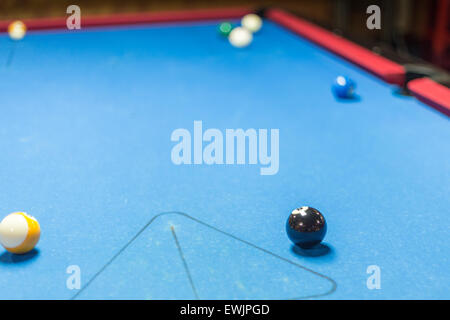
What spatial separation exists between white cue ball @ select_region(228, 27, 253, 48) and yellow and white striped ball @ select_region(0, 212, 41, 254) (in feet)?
8.10

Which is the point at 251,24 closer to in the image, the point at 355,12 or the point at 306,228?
the point at 306,228

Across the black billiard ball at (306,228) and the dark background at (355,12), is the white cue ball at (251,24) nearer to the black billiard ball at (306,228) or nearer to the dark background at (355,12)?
the dark background at (355,12)

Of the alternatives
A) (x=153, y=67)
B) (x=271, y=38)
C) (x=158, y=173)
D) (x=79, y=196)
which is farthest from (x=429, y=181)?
(x=271, y=38)

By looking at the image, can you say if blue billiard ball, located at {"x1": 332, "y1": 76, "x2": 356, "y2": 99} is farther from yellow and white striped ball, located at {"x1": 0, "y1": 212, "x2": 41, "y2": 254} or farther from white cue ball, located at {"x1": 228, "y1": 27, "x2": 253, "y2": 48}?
yellow and white striped ball, located at {"x1": 0, "y1": 212, "x2": 41, "y2": 254}

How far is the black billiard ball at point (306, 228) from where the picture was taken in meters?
1.45

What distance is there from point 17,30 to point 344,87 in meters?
2.47

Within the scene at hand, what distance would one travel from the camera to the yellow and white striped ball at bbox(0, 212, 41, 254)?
1457mm

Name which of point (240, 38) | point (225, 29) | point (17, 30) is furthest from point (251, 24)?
point (17, 30)

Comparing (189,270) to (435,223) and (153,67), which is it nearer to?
(435,223)

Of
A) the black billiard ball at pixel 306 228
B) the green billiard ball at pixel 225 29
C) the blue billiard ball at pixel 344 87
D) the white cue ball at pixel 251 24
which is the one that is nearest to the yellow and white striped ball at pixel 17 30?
the green billiard ball at pixel 225 29

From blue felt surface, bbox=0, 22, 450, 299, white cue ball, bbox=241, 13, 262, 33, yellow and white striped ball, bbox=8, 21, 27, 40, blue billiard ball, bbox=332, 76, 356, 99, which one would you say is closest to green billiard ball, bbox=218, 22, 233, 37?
white cue ball, bbox=241, 13, 262, 33

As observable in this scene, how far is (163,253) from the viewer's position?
1.46 metres

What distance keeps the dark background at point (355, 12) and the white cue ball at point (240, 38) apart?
7.95ft

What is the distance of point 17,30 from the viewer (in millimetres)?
4035
